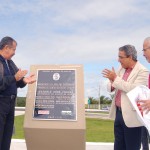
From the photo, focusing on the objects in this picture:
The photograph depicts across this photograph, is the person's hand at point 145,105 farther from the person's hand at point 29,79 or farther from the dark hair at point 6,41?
the dark hair at point 6,41

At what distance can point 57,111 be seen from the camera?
4754mm

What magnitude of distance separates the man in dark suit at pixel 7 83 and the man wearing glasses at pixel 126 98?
3.63ft

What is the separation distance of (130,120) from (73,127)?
77 centimetres

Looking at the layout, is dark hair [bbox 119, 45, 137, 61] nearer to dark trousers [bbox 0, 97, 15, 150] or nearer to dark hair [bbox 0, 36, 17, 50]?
dark hair [bbox 0, 36, 17, 50]

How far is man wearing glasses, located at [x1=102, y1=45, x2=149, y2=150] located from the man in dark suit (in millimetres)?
1108

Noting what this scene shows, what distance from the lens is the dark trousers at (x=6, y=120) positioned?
441cm

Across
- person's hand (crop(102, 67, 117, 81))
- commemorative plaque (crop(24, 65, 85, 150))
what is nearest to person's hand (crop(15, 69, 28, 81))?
commemorative plaque (crop(24, 65, 85, 150))

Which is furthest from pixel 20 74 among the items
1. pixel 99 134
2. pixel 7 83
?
pixel 99 134

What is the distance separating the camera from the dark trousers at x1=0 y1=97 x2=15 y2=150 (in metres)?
4.41

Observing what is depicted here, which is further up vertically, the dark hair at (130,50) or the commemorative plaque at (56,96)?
the dark hair at (130,50)

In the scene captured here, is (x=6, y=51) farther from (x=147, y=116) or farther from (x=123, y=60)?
(x=147, y=116)

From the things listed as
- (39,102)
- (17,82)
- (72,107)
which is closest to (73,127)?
(72,107)

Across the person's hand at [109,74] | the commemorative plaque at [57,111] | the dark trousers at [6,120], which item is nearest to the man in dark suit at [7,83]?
the dark trousers at [6,120]

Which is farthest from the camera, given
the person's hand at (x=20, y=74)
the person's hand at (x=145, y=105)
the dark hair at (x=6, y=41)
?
the dark hair at (x=6, y=41)
